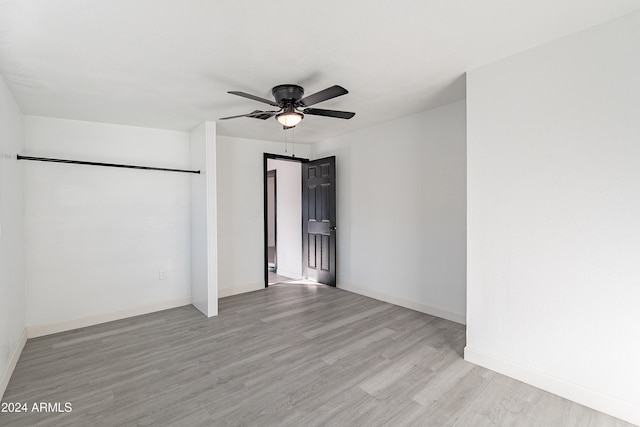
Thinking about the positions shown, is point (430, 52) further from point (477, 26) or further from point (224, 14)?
point (224, 14)

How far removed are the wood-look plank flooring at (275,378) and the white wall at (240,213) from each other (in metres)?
1.19

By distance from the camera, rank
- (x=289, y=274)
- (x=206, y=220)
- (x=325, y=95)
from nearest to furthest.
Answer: (x=325, y=95)
(x=206, y=220)
(x=289, y=274)

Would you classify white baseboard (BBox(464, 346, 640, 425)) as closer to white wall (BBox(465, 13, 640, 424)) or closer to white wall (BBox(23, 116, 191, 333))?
white wall (BBox(465, 13, 640, 424))

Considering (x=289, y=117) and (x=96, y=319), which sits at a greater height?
(x=289, y=117)

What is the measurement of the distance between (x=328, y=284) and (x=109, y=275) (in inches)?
122

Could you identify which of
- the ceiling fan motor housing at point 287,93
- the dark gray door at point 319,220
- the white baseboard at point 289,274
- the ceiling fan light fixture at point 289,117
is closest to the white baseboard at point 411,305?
the dark gray door at point 319,220

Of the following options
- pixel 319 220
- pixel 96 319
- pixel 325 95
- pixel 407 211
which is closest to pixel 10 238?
pixel 96 319

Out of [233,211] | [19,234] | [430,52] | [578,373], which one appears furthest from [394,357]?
[19,234]

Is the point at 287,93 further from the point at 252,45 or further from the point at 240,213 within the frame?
the point at 240,213

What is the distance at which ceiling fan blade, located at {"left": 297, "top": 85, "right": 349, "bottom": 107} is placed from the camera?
2182 millimetres

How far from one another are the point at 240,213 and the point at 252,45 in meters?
3.16

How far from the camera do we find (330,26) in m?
1.82

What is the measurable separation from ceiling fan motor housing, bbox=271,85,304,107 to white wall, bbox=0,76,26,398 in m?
2.15

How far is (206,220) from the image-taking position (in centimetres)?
372
